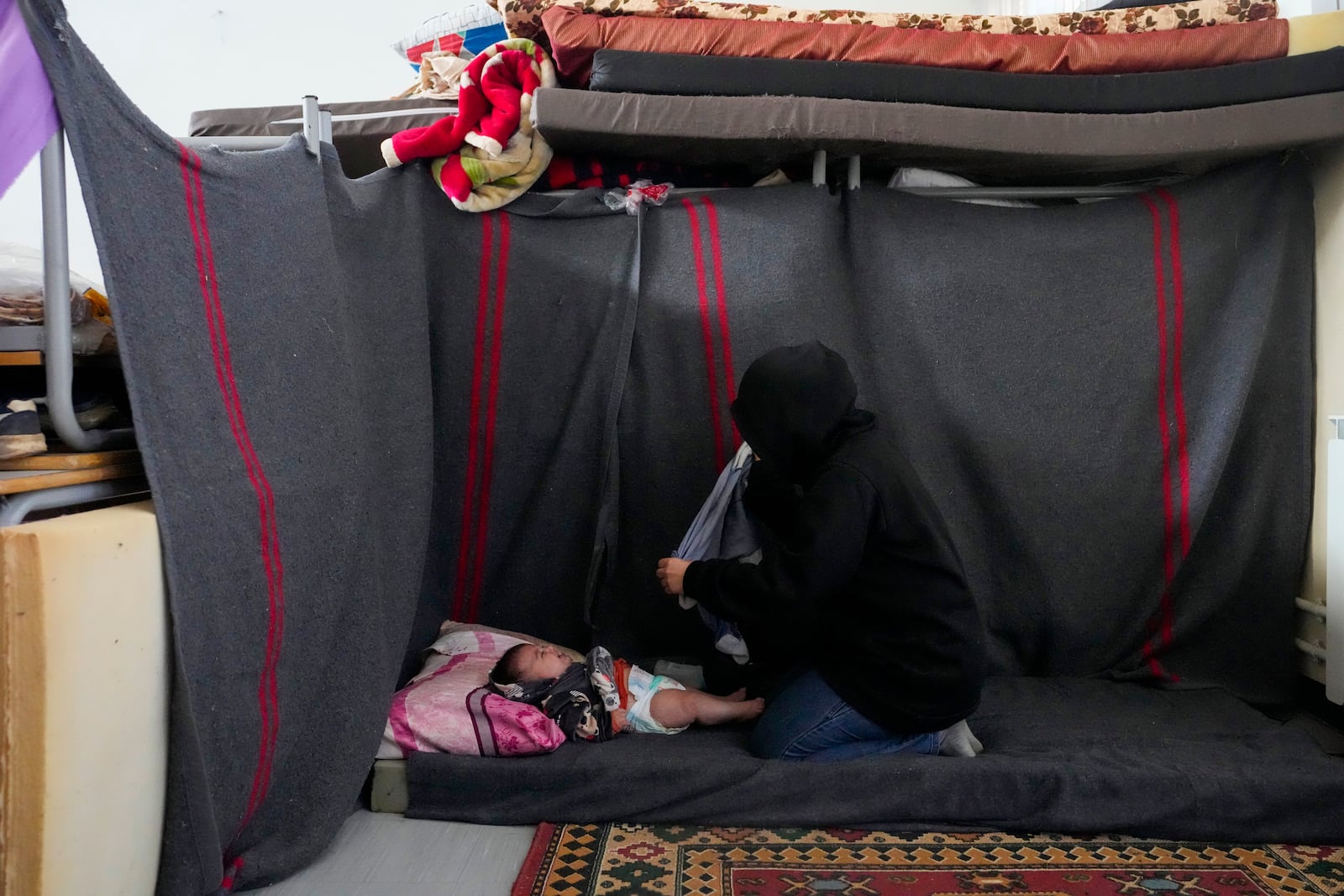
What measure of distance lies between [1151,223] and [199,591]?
195 centimetres

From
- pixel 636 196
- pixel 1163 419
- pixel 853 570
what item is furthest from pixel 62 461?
pixel 1163 419

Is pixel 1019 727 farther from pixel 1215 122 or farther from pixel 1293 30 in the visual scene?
pixel 1293 30

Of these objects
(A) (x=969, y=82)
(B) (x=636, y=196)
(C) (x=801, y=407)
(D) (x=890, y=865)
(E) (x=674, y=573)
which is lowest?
(D) (x=890, y=865)

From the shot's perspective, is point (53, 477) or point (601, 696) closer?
point (53, 477)

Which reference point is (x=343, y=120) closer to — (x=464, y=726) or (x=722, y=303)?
(x=722, y=303)

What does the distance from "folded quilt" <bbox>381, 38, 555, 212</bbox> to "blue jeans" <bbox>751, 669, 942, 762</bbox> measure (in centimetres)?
118

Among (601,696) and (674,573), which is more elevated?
(674,573)

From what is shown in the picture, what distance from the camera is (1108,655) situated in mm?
2027

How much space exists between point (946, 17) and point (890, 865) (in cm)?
169

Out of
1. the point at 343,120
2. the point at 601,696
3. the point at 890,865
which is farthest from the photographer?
the point at 343,120

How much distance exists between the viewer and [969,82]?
1885mm

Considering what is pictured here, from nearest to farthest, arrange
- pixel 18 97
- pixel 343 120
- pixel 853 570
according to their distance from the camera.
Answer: pixel 18 97, pixel 853 570, pixel 343 120

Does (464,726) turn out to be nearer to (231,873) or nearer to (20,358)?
(231,873)

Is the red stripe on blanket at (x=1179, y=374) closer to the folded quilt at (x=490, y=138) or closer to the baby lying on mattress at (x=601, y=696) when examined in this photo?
the baby lying on mattress at (x=601, y=696)
